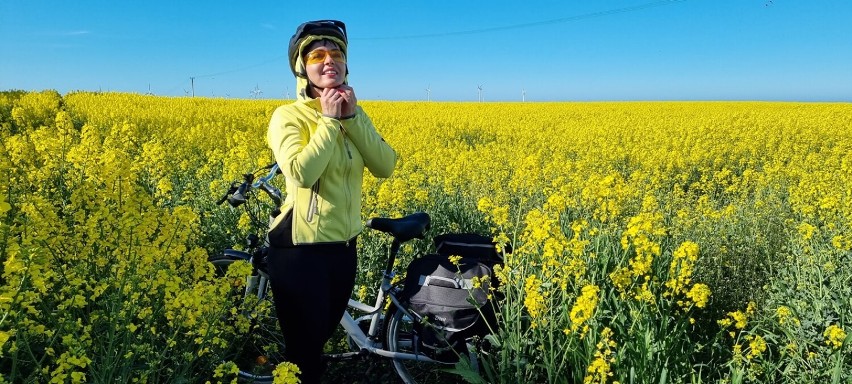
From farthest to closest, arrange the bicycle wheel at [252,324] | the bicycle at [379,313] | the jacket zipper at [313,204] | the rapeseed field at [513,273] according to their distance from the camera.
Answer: the bicycle at [379,313]
the bicycle wheel at [252,324]
the jacket zipper at [313,204]
the rapeseed field at [513,273]

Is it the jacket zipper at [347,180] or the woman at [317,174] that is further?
the jacket zipper at [347,180]

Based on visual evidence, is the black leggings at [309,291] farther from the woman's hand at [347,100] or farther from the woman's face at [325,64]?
the woman's face at [325,64]

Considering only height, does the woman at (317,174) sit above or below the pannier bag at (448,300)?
above

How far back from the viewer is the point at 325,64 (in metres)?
2.23

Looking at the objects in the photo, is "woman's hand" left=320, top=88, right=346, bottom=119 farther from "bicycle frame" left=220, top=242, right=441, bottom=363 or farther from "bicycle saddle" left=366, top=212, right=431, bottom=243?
"bicycle frame" left=220, top=242, right=441, bottom=363

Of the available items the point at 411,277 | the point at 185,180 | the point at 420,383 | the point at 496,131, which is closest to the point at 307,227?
the point at 411,277

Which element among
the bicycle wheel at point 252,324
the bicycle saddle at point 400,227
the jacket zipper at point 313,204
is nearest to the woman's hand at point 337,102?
the jacket zipper at point 313,204

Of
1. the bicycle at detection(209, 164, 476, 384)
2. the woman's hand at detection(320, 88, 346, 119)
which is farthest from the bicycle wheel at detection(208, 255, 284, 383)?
the woman's hand at detection(320, 88, 346, 119)

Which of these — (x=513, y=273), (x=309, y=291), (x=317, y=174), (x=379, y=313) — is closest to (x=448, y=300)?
(x=513, y=273)

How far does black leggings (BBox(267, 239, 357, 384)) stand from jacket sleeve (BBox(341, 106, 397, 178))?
1.27 ft

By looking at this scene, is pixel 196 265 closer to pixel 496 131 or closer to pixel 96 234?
pixel 96 234

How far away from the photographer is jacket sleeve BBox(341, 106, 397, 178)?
7.43 feet

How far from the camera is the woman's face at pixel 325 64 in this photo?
2229 mm

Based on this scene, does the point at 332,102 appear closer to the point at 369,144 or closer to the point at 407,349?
the point at 369,144
